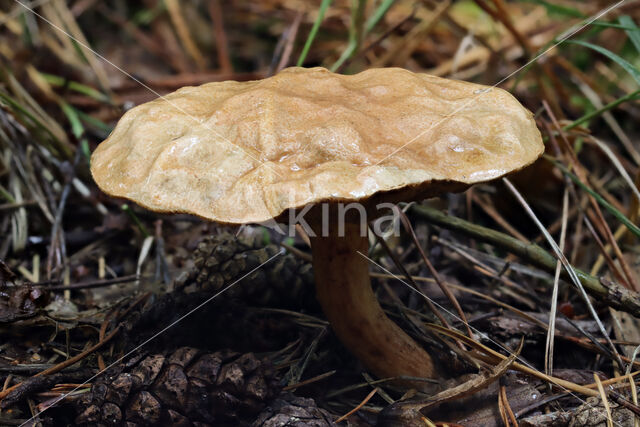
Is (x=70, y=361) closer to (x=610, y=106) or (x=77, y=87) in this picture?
(x=77, y=87)

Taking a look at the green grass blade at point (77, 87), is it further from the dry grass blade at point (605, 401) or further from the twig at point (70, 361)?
the dry grass blade at point (605, 401)

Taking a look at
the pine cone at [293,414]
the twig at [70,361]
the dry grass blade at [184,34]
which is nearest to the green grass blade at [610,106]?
the pine cone at [293,414]

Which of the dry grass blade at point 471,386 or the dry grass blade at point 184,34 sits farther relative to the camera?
the dry grass blade at point 184,34

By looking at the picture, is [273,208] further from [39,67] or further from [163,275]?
[39,67]

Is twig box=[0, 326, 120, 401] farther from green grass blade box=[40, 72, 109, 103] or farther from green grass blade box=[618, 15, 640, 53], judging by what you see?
green grass blade box=[618, 15, 640, 53]

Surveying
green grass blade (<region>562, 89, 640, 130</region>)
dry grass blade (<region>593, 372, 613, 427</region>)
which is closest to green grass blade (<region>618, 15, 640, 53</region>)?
green grass blade (<region>562, 89, 640, 130</region>)

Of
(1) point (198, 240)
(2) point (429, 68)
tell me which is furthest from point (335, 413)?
(2) point (429, 68)
